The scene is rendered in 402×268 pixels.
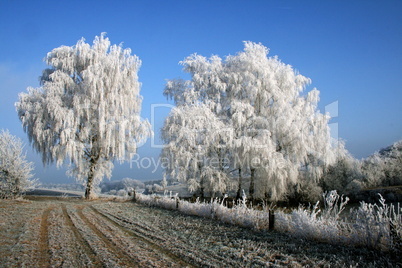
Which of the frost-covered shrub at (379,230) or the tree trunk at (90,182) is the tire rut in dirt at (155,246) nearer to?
the frost-covered shrub at (379,230)

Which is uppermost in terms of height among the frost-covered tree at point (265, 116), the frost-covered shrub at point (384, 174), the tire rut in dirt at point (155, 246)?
the frost-covered tree at point (265, 116)

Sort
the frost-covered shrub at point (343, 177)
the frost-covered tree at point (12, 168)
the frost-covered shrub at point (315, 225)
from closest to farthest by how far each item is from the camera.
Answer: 1. the frost-covered shrub at point (315, 225)
2. the frost-covered tree at point (12, 168)
3. the frost-covered shrub at point (343, 177)

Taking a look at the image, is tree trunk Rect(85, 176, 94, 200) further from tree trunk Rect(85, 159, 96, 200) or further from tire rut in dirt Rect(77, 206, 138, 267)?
tire rut in dirt Rect(77, 206, 138, 267)

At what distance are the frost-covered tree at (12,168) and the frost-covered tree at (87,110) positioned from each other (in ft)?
4.10

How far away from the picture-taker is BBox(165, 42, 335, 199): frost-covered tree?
659 inches

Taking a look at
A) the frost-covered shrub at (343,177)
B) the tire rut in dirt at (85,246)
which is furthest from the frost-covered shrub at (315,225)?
the frost-covered shrub at (343,177)

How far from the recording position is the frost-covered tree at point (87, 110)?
53.3 feet

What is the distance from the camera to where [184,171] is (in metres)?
17.1

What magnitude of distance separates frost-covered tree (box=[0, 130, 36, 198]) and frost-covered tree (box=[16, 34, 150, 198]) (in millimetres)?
1250

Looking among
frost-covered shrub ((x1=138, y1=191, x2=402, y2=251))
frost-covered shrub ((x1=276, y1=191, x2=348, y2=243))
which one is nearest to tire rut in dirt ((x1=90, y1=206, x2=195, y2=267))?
frost-covered shrub ((x1=138, y1=191, x2=402, y2=251))

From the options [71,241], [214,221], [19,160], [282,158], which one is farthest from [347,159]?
[19,160]

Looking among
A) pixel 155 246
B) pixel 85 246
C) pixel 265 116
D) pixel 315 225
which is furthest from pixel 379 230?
pixel 265 116

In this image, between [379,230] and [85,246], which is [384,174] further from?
[85,246]

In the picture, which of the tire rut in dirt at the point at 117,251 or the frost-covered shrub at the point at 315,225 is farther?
the frost-covered shrub at the point at 315,225
